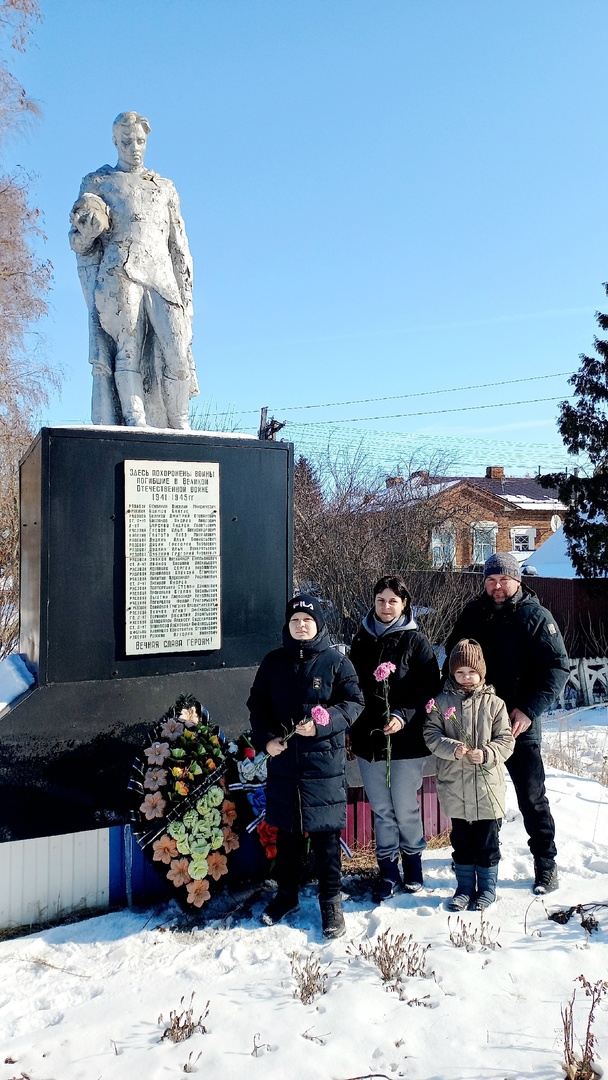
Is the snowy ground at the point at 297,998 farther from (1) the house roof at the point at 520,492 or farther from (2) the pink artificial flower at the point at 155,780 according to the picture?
(1) the house roof at the point at 520,492

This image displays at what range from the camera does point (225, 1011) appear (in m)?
2.68

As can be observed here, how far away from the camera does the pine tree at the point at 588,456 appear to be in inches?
637

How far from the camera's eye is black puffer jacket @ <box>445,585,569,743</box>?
11.9ft

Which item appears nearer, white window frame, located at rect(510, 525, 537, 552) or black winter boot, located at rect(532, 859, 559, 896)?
black winter boot, located at rect(532, 859, 559, 896)

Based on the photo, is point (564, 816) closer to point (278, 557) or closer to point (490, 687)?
point (490, 687)

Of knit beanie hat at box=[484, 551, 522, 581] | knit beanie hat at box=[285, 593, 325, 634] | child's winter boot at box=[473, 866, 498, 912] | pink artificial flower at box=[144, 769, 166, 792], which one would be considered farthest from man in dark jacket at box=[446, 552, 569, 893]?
pink artificial flower at box=[144, 769, 166, 792]

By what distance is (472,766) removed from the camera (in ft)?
11.3

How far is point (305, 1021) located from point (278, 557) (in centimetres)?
253

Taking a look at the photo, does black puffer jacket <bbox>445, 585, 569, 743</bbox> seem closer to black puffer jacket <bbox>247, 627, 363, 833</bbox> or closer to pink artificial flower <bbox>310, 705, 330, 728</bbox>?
black puffer jacket <bbox>247, 627, 363, 833</bbox>

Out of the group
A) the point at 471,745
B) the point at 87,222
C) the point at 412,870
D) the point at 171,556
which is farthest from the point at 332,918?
the point at 87,222

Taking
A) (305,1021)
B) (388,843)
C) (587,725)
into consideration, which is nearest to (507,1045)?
(305,1021)

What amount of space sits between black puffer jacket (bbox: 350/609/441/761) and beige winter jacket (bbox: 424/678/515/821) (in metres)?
0.09

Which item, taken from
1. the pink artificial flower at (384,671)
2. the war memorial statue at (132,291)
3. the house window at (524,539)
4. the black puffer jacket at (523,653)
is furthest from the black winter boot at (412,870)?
the house window at (524,539)

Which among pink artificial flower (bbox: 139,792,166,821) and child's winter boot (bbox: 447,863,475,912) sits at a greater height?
pink artificial flower (bbox: 139,792,166,821)
